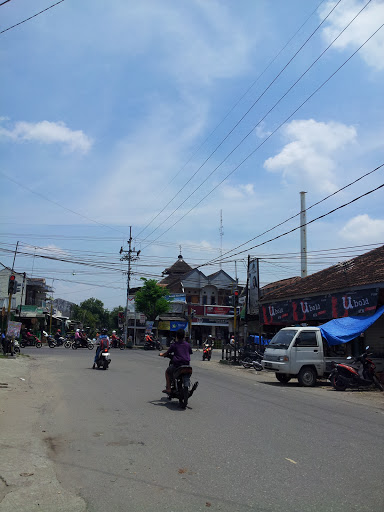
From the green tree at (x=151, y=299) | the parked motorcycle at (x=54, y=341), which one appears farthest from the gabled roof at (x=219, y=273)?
the parked motorcycle at (x=54, y=341)

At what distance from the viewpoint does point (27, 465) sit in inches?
215

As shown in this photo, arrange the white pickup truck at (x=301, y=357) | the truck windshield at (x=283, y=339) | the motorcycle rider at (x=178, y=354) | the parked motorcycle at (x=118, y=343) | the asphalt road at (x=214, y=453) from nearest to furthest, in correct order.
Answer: the asphalt road at (x=214, y=453) → the motorcycle rider at (x=178, y=354) → the white pickup truck at (x=301, y=357) → the truck windshield at (x=283, y=339) → the parked motorcycle at (x=118, y=343)

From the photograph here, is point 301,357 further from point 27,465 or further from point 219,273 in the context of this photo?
point 219,273

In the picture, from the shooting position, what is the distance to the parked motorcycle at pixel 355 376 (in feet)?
49.8

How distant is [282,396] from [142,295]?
43.7 metres

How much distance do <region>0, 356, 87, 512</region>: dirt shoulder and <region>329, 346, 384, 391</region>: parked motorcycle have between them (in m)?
9.47

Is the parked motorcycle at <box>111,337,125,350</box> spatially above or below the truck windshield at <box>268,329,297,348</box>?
below

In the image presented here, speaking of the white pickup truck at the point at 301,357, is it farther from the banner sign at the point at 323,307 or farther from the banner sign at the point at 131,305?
the banner sign at the point at 131,305

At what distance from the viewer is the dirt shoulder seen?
14.1 ft

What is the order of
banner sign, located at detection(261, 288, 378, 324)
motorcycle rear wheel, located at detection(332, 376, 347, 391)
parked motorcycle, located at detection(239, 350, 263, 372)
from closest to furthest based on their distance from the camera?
1. motorcycle rear wheel, located at detection(332, 376, 347, 391)
2. banner sign, located at detection(261, 288, 378, 324)
3. parked motorcycle, located at detection(239, 350, 263, 372)

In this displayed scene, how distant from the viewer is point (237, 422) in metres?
8.28

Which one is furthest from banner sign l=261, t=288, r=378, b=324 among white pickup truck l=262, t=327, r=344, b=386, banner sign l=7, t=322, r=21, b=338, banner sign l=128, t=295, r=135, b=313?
banner sign l=128, t=295, r=135, b=313

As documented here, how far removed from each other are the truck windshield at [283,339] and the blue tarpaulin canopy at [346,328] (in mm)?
1300

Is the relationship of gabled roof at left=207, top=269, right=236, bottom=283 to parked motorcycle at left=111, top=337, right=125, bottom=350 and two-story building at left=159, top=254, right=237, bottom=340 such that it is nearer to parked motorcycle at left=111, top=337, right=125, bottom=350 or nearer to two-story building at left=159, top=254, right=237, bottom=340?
two-story building at left=159, top=254, right=237, bottom=340
